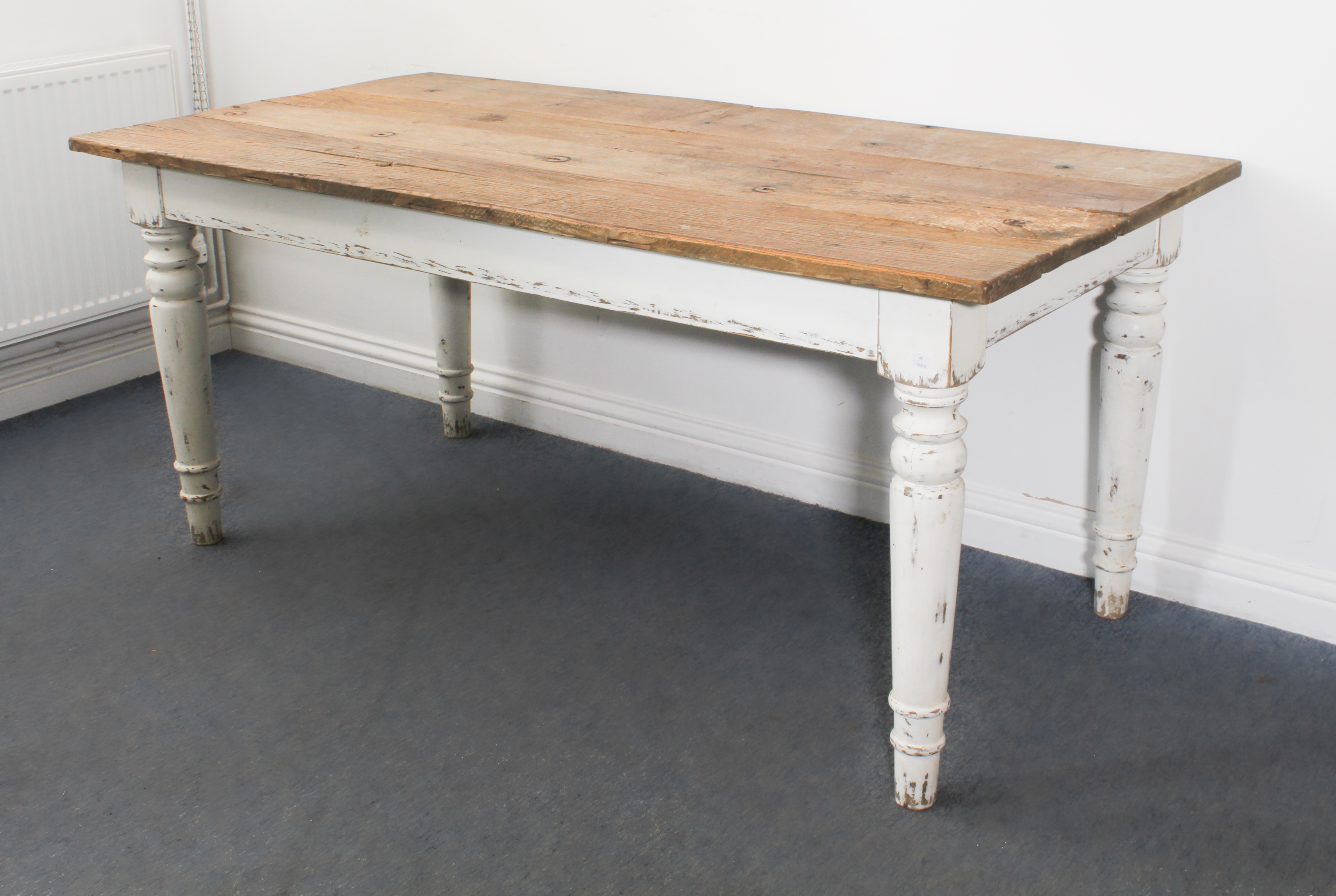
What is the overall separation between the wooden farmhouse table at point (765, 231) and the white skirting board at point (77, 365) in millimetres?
647

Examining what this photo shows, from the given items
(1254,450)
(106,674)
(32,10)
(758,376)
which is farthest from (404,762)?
(32,10)

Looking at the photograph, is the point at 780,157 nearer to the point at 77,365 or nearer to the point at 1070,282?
the point at 1070,282

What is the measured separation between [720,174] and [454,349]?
2.90 ft

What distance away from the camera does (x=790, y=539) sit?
1939 millimetres

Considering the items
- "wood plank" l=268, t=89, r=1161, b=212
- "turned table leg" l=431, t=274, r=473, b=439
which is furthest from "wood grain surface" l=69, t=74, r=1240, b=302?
"turned table leg" l=431, t=274, r=473, b=439

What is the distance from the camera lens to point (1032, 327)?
1745 mm

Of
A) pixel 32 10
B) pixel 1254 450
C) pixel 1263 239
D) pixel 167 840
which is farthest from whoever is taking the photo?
pixel 32 10

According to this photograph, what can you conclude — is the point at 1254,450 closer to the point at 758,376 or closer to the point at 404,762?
the point at 758,376

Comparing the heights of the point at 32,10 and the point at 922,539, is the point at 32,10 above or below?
above

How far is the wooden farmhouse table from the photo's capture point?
1.15 m

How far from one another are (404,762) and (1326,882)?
0.99 meters

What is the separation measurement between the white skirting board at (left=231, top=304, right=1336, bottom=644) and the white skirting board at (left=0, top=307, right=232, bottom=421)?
232mm

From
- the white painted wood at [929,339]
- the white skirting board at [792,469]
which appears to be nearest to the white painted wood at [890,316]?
the white painted wood at [929,339]

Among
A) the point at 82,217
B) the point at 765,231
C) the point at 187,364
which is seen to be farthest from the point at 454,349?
the point at 765,231
